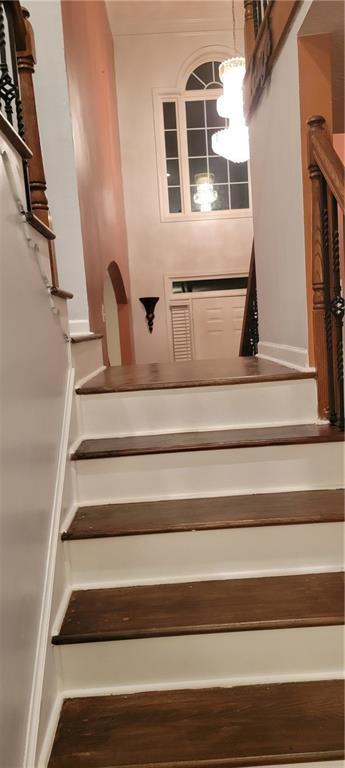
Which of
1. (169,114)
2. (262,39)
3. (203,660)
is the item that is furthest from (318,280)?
(169,114)

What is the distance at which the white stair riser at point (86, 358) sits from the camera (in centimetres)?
224

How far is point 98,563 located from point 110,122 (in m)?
4.99

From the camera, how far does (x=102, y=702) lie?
144 cm

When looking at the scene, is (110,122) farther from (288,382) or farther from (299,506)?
(299,506)

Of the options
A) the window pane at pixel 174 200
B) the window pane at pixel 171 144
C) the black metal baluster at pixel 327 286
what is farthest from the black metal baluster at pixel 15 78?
the window pane at pixel 171 144

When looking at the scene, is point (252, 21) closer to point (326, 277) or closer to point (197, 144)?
point (326, 277)

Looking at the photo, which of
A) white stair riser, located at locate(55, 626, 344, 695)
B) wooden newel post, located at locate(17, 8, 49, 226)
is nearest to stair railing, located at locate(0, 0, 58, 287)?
wooden newel post, located at locate(17, 8, 49, 226)

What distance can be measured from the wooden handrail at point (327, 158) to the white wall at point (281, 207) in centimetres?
32

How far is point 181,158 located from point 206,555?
18.6 feet

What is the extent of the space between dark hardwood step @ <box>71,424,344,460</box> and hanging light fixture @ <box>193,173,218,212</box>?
16.1 feet

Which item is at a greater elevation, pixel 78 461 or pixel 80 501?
pixel 78 461

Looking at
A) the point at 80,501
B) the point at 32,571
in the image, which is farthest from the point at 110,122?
the point at 32,571

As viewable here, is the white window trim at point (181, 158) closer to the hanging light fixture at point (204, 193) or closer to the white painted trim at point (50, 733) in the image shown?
the hanging light fixture at point (204, 193)

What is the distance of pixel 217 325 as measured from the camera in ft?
21.4
